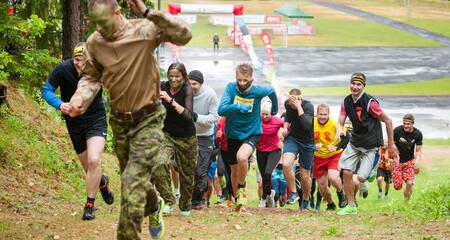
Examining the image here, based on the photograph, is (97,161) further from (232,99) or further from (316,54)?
(316,54)

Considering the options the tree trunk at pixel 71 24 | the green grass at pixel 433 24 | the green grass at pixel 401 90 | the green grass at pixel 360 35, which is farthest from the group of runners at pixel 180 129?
the green grass at pixel 433 24

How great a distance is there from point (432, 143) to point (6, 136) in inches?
754

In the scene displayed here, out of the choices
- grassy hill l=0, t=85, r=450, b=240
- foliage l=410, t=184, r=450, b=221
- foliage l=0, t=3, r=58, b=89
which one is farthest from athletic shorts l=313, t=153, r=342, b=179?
foliage l=0, t=3, r=58, b=89

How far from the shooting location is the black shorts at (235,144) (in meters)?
11.2

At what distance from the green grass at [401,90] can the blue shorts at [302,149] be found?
28.8 m

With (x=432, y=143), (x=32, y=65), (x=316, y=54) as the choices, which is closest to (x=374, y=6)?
(x=316, y=54)

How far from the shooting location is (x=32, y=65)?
9.63 m

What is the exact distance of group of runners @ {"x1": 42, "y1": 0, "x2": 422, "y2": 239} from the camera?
6.52 metres

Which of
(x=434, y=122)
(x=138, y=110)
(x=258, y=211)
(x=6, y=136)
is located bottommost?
(x=434, y=122)

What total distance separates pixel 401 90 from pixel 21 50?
3568 centimetres

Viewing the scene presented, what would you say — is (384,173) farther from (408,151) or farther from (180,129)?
(180,129)

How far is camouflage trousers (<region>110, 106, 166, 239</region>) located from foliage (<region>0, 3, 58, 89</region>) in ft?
7.89

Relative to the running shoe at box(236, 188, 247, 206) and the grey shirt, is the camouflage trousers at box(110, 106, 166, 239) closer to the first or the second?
the grey shirt

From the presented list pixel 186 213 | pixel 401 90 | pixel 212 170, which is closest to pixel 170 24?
pixel 186 213
